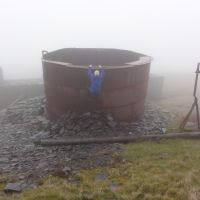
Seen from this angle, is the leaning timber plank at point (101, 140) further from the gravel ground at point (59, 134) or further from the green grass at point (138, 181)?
the green grass at point (138, 181)

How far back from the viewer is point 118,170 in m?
7.19

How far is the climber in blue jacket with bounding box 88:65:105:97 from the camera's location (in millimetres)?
9516

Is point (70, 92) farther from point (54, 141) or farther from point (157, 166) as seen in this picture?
point (157, 166)

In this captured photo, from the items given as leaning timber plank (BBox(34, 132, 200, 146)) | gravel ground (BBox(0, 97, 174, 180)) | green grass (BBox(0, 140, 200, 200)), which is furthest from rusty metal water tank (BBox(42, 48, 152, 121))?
green grass (BBox(0, 140, 200, 200))

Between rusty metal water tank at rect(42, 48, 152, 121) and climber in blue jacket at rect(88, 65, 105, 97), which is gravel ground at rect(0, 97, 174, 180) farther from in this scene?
climber in blue jacket at rect(88, 65, 105, 97)

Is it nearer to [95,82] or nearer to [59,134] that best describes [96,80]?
[95,82]

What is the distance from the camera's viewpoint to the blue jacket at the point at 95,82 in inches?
376

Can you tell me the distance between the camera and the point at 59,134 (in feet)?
31.7

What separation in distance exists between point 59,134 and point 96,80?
2.09 metres

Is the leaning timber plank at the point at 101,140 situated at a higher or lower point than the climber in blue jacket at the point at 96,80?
lower

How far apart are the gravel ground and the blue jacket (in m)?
0.76

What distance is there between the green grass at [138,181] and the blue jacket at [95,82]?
7.87 ft

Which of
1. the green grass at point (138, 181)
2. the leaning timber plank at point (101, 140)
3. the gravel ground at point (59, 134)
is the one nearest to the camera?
the green grass at point (138, 181)

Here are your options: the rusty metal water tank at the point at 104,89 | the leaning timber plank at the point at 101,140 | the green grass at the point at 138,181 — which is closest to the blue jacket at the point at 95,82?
the rusty metal water tank at the point at 104,89
